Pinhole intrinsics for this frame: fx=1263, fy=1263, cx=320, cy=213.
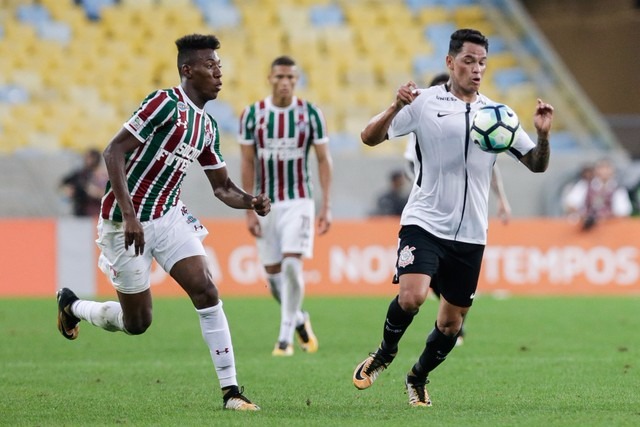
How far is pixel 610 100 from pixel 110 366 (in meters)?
19.5

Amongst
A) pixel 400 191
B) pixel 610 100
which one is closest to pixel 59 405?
pixel 400 191

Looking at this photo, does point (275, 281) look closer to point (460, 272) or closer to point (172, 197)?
point (172, 197)

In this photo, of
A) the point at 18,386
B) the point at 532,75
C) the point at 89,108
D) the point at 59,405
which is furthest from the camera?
the point at 532,75

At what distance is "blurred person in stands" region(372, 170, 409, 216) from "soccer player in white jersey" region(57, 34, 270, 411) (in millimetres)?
12390

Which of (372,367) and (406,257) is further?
(372,367)

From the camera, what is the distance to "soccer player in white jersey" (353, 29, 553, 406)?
7.90 m

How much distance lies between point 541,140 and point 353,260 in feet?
39.7

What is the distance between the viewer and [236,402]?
783 cm

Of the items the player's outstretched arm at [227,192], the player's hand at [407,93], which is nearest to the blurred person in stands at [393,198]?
the player's outstretched arm at [227,192]

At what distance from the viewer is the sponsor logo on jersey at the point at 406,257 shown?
25.6 feet

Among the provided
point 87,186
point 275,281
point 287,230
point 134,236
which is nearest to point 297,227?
point 287,230

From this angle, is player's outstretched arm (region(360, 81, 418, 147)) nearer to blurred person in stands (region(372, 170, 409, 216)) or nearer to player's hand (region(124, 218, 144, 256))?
player's hand (region(124, 218, 144, 256))

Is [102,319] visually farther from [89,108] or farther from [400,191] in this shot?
[89,108]

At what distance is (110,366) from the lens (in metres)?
10.6
